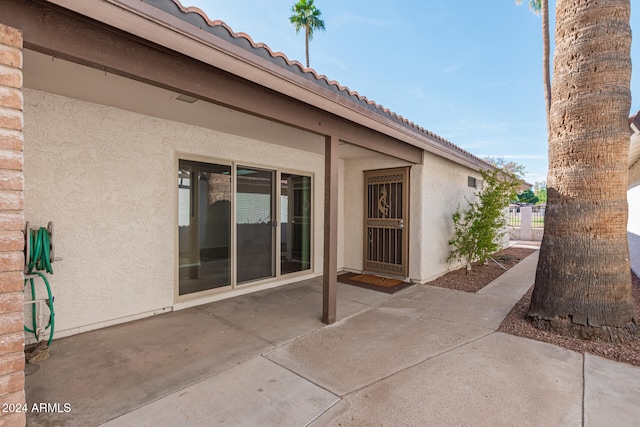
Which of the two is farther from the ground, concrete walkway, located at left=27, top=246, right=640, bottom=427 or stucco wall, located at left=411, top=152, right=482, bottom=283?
stucco wall, located at left=411, top=152, right=482, bottom=283

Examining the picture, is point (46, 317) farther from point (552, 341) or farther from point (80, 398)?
point (552, 341)

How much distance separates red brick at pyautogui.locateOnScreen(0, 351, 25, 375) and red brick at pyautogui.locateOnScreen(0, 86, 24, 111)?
139 cm

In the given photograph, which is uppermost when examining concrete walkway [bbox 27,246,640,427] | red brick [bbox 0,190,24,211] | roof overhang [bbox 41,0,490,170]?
roof overhang [bbox 41,0,490,170]

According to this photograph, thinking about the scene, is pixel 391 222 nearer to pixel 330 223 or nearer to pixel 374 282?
pixel 374 282

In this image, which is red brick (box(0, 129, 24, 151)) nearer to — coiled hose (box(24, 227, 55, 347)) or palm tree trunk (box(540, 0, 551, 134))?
coiled hose (box(24, 227, 55, 347))

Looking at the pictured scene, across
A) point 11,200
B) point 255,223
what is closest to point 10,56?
point 11,200

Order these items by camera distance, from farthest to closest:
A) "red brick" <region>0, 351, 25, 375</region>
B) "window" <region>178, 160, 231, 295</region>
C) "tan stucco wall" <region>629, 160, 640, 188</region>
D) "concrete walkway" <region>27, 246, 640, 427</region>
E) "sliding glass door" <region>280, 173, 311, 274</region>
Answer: "tan stucco wall" <region>629, 160, 640, 188</region> < "sliding glass door" <region>280, 173, 311, 274</region> < "window" <region>178, 160, 231, 295</region> < "concrete walkway" <region>27, 246, 640, 427</region> < "red brick" <region>0, 351, 25, 375</region>

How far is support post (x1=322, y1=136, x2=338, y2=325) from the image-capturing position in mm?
3947

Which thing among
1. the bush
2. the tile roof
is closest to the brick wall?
the tile roof

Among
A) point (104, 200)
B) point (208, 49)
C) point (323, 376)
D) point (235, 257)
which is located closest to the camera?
point (208, 49)

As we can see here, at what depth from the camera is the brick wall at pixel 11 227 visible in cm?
166

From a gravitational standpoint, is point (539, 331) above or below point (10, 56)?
below

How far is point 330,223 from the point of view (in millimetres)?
3971

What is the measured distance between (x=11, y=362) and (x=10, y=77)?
5.23 feet
